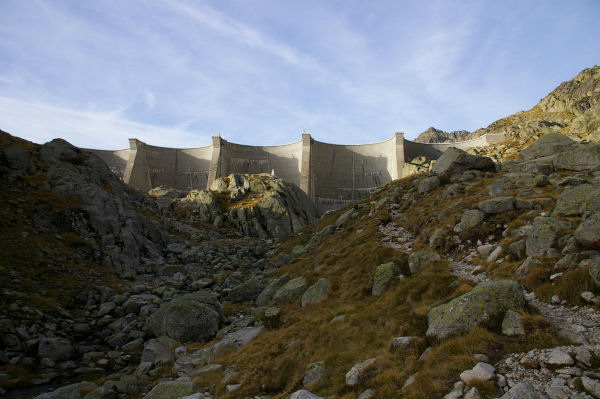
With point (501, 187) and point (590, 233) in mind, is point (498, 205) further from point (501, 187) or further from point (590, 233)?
point (590, 233)

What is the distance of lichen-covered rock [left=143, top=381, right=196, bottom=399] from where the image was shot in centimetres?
997

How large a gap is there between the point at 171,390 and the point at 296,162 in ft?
234

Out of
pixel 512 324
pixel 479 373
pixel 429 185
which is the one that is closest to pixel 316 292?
pixel 512 324

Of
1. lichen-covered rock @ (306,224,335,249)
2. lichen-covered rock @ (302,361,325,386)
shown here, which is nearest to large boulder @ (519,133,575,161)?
lichen-covered rock @ (306,224,335,249)

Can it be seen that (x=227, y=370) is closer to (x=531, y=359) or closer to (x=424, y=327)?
(x=424, y=327)

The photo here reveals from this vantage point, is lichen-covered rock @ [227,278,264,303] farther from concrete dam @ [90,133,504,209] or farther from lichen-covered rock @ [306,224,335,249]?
concrete dam @ [90,133,504,209]

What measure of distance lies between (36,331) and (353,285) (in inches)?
529

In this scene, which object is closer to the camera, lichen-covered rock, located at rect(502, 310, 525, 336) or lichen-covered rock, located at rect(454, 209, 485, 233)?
lichen-covered rock, located at rect(502, 310, 525, 336)

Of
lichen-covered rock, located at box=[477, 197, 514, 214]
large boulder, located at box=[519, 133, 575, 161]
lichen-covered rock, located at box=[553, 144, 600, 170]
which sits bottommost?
lichen-covered rock, located at box=[477, 197, 514, 214]

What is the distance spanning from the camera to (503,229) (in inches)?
525

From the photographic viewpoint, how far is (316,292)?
15.7 metres

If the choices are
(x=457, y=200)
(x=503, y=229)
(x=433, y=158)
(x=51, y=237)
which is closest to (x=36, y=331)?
(x=51, y=237)

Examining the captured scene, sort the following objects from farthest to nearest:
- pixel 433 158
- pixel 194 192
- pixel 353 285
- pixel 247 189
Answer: pixel 433 158, pixel 247 189, pixel 194 192, pixel 353 285

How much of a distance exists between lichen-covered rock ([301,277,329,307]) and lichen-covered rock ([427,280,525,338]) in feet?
24.4
